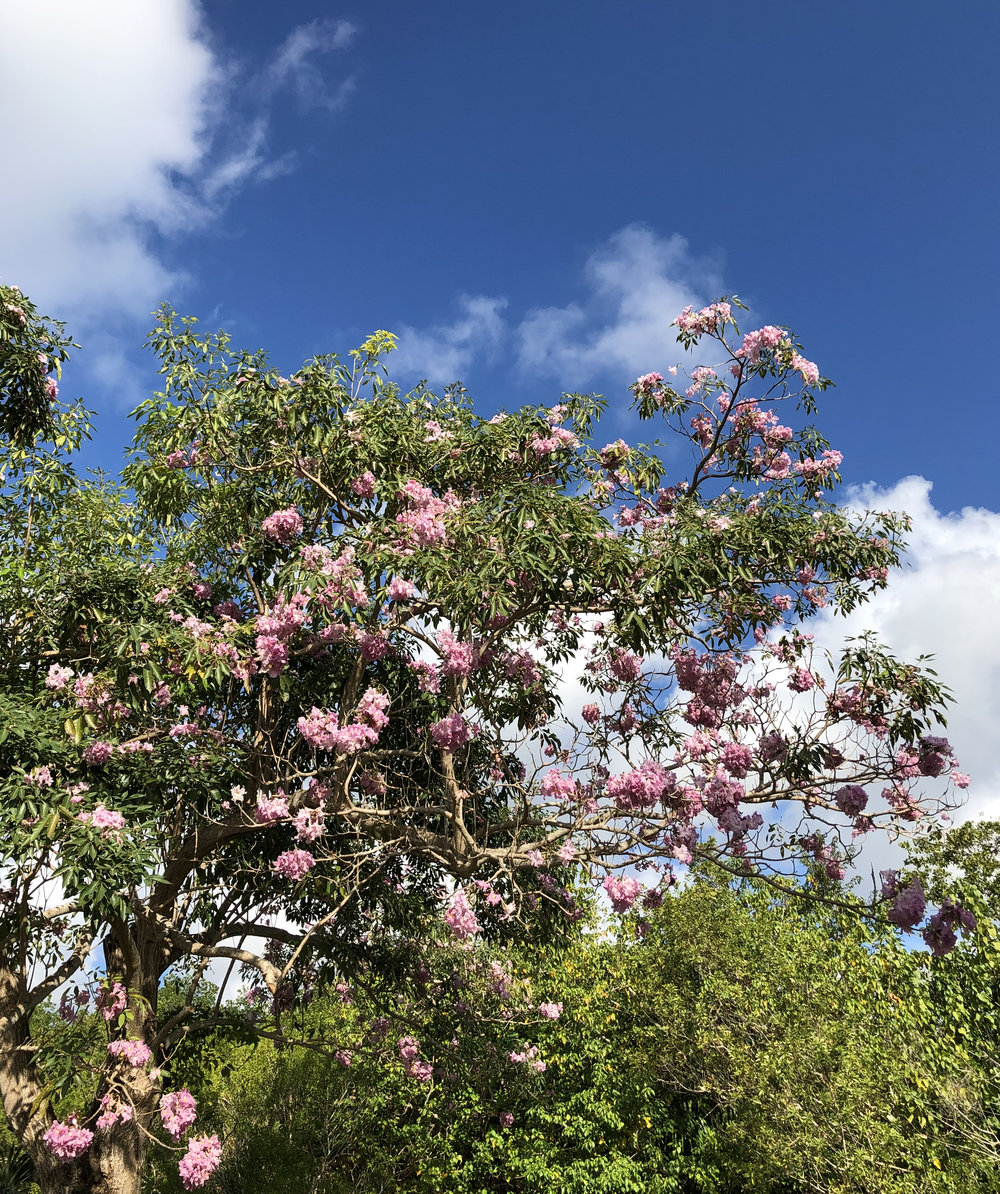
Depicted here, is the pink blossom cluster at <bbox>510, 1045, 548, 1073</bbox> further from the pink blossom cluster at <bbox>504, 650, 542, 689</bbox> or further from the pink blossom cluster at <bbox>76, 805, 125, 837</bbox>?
the pink blossom cluster at <bbox>76, 805, 125, 837</bbox>

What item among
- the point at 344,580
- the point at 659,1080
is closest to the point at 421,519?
the point at 344,580

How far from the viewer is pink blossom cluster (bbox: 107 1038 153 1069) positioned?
7.44 meters

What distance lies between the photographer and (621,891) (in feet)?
20.7

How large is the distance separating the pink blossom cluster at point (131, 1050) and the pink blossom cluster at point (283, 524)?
431cm

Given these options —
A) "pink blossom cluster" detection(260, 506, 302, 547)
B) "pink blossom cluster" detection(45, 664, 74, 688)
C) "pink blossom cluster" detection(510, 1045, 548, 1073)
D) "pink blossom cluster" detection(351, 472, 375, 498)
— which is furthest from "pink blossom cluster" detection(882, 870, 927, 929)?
"pink blossom cluster" detection(510, 1045, 548, 1073)

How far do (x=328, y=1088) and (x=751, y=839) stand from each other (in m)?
11.9

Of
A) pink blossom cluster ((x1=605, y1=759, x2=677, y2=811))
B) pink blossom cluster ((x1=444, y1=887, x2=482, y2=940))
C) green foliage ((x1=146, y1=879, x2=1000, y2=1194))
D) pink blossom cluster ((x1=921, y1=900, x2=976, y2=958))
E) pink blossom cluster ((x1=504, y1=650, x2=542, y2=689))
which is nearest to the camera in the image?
pink blossom cluster ((x1=921, y1=900, x2=976, y2=958))

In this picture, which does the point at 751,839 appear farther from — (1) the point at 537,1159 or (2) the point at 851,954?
(2) the point at 851,954

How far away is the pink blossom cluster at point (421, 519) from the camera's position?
21.9 feet

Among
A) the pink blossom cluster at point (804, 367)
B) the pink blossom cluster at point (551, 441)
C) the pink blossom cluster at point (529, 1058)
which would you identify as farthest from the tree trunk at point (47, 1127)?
the pink blossom cluster at point (804, 367)

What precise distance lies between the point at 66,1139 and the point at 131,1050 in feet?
2.51

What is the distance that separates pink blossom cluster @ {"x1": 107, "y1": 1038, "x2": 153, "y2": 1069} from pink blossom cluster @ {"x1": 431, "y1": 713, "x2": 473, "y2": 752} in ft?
12.2

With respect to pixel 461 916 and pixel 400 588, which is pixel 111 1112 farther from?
pixel 400 588

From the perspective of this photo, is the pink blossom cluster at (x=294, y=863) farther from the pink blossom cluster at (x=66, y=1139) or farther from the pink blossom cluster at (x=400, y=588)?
the pink blossom cluster at (x=66, y=1139)
